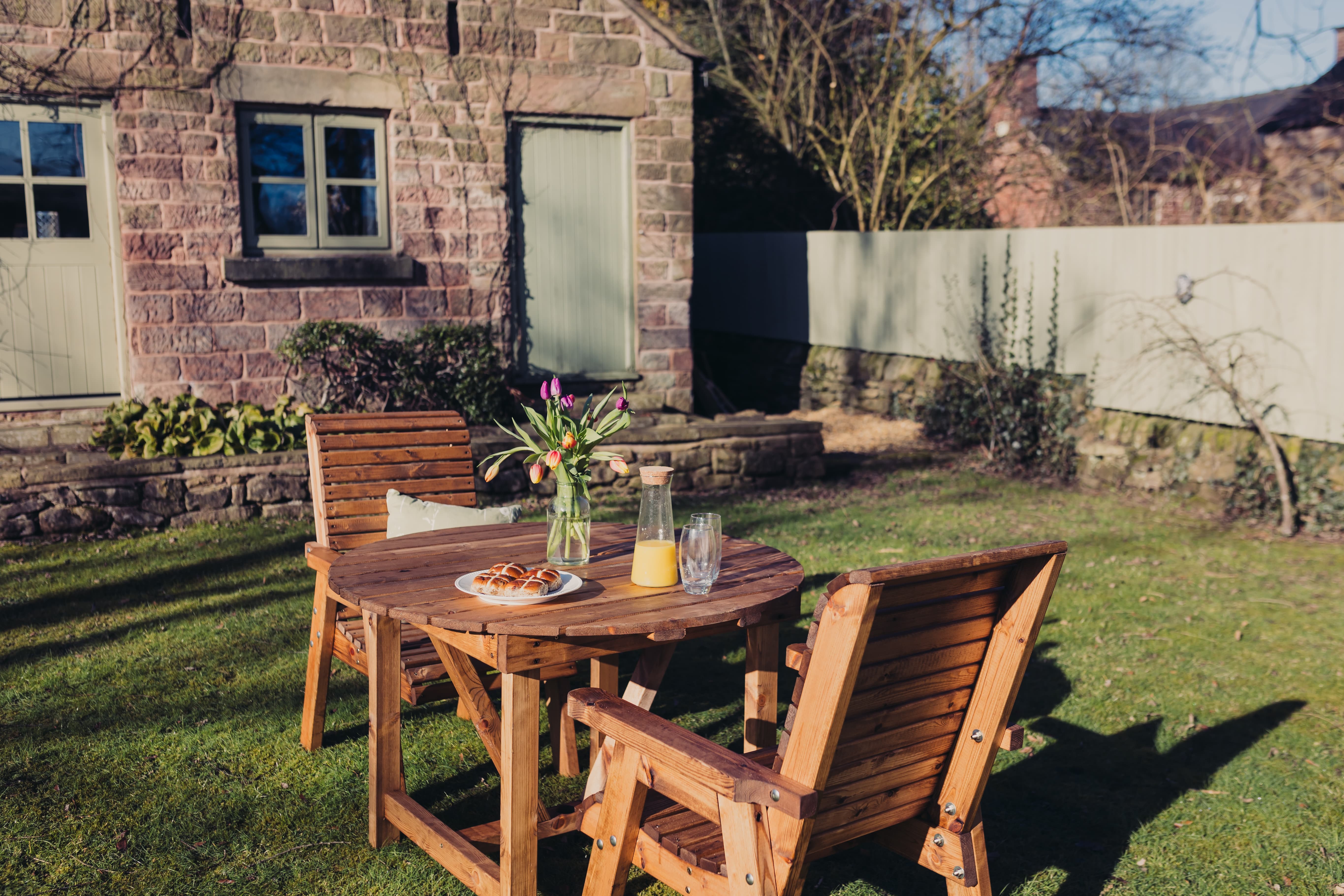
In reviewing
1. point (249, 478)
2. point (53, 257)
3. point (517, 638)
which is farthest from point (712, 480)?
point (517, 638)

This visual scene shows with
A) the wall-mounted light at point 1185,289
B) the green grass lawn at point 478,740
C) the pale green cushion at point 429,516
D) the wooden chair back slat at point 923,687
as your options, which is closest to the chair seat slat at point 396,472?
the pale green cushion at point 429,516

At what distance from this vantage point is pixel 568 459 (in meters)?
3.13

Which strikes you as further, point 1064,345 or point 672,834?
point 1064,345

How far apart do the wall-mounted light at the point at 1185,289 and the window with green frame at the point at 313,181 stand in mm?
5805

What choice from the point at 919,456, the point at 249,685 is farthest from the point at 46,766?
the point at 919,456

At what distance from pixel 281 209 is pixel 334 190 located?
1.35 ft

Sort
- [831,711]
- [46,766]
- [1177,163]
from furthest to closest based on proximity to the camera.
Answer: [1177,163], [46,766], [831,711]

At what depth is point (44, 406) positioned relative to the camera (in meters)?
7.84

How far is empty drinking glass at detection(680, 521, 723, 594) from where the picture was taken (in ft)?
9.39

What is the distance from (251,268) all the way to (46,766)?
4.96 meters

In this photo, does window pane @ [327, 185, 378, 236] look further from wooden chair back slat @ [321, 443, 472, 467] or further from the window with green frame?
wooden chair back slat @ [321, 443, 472, 467]

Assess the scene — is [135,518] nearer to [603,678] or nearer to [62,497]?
[62,497]

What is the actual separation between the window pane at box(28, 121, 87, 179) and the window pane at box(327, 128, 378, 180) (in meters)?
1.65

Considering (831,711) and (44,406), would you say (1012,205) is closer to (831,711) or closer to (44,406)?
(44,406)
